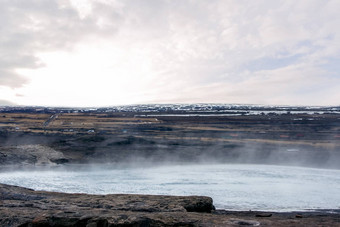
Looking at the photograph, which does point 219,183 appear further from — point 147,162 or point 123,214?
point 123,214

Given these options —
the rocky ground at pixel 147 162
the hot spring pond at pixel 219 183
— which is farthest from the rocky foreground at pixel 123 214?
the hot spring pond at pixel 219 183

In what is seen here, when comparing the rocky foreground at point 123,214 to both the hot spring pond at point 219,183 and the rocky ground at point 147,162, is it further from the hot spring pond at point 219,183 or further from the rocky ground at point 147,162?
the hot spring pond at point 219,183

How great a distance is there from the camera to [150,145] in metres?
31.3

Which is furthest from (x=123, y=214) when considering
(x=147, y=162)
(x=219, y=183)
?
(x=147, y=162)

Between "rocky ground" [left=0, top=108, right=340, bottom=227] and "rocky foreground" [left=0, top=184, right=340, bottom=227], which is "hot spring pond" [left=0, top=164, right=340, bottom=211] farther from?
"rocky foreground" [left=0, top=184, right=340, bottom=227]

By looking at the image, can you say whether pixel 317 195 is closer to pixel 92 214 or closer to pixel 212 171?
pixel 212 171

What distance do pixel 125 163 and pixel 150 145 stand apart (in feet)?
25.2

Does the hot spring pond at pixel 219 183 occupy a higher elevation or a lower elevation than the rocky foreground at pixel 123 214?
lower

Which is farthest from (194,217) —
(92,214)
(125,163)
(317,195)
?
(125,163)

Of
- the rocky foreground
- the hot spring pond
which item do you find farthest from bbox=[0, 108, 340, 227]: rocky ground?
the hot spring pond

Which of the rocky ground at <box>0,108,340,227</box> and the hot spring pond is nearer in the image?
the rocky ground at <box>0,108,340,227</box>

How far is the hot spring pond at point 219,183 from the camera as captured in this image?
12.7m

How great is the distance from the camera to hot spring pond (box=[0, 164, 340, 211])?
1268 cm

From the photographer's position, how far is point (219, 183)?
16.2 meters
